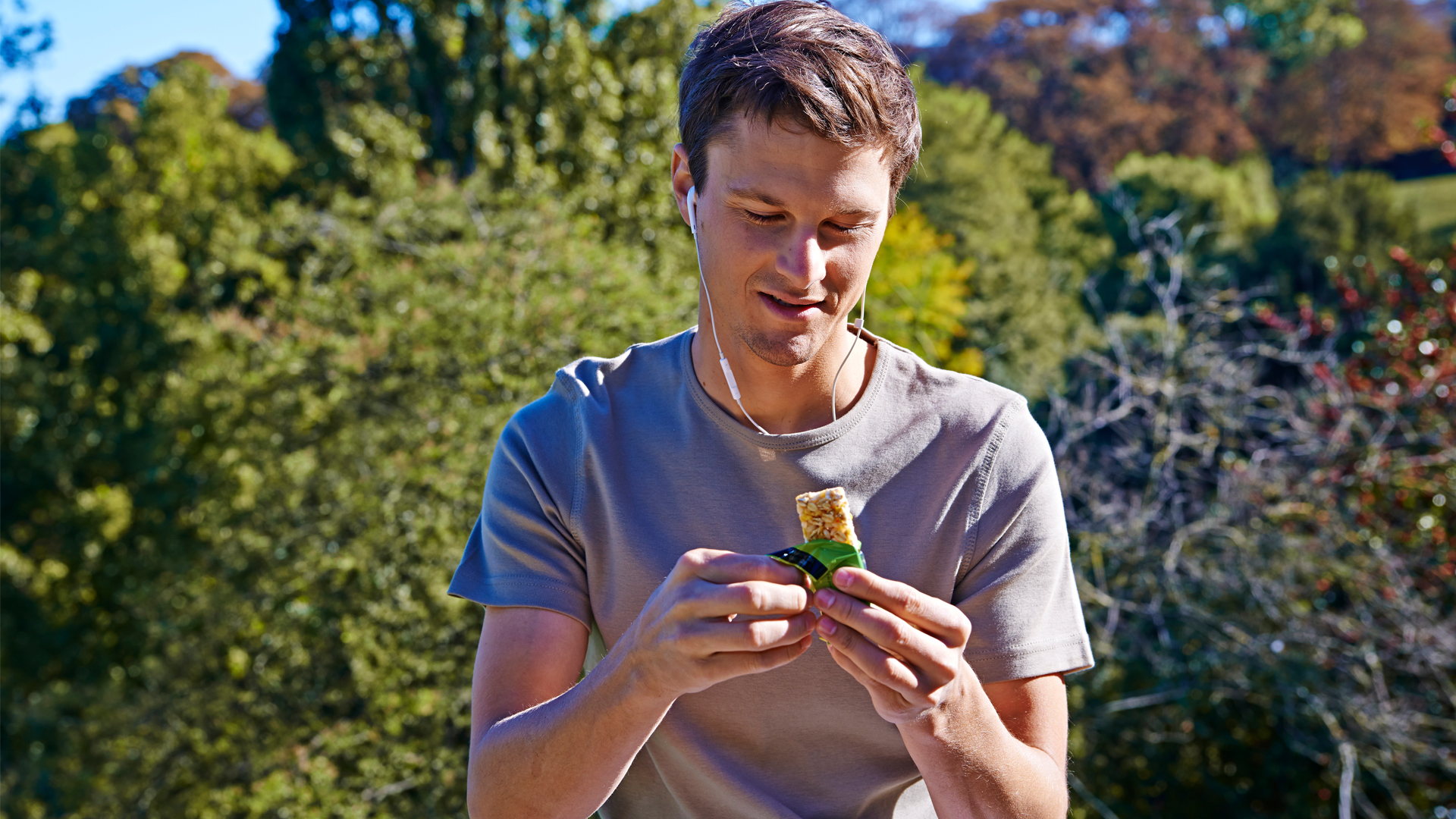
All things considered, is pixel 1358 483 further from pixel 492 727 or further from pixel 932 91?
pixel 932 91

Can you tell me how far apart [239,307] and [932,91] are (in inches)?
602

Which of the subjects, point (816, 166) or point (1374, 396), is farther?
point (1374, 396)

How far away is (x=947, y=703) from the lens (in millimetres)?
1356

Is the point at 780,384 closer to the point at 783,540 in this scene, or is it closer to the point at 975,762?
the point at 783,540

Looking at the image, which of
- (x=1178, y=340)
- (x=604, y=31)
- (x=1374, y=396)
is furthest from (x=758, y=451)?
(x=604, y=31)

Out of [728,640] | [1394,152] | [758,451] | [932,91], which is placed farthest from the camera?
[1394,152]

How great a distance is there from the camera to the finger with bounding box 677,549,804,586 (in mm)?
1264

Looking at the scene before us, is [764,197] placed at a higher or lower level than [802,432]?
higher

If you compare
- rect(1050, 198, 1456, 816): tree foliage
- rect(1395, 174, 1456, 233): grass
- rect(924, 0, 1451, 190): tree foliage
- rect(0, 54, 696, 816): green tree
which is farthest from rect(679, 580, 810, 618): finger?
rect(924, 0, 1451, 190): tree foliage

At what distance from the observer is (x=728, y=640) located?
1246 mm

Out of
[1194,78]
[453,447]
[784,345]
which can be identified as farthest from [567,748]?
[1194,78]

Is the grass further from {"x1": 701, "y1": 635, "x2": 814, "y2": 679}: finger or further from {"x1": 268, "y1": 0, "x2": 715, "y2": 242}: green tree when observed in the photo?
{"x1": 701, "y1": 635, "x2": 814, "y2": 679}: finger

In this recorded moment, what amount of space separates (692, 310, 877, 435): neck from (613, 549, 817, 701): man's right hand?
46 cm

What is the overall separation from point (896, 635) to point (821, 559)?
0.13m
